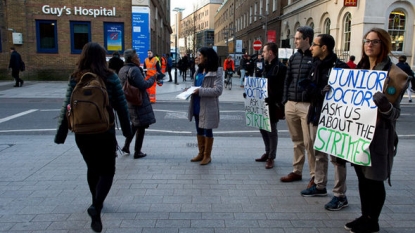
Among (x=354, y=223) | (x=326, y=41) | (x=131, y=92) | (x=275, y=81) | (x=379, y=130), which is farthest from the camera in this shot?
(x=131, y=92)

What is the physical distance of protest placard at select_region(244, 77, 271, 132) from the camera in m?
5.27

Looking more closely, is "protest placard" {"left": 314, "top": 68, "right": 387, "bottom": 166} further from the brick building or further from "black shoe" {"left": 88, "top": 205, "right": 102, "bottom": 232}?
the brick building

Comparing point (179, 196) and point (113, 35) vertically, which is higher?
point (113, 35)

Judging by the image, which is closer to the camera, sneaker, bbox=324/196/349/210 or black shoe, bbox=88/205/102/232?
black shoe, bbox=88/205/102/232

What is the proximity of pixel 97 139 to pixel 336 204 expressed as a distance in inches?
105

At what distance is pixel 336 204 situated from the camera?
12.7 ft

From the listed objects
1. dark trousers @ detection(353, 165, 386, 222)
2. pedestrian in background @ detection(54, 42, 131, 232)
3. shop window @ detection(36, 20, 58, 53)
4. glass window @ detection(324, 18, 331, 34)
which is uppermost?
glass window @ detection(324, 18, 331, 34)

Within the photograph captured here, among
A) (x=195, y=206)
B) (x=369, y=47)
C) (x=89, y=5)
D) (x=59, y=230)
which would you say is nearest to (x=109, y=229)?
(x=59, y=230)

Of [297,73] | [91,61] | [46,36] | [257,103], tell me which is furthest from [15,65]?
[297,73]

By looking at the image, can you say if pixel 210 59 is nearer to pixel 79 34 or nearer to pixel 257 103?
pixel 257 103

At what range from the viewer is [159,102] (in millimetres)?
13633

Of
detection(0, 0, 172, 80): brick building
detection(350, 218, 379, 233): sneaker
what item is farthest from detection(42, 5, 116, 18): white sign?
detection(350, 218, 379, 233): sneaker

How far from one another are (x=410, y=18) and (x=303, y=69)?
19.4 m

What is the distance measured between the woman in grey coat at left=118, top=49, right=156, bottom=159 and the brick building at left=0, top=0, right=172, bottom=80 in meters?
16.6
